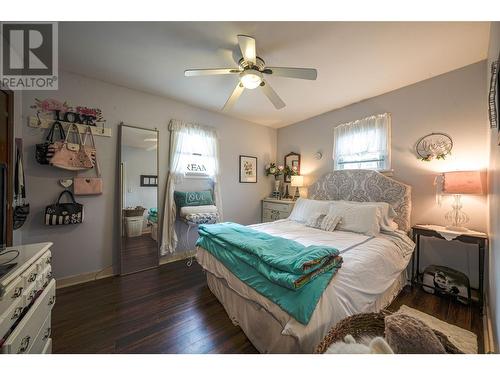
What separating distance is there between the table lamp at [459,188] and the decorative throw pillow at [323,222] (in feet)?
3.60

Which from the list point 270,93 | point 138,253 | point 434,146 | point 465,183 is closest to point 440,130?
point 434,146

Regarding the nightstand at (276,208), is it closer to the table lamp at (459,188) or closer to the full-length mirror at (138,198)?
the table lamp at (459,188)

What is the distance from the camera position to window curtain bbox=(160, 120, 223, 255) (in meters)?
2.83

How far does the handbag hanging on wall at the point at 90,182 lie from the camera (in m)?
2.19

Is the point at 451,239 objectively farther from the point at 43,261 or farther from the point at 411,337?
the point at 43,261

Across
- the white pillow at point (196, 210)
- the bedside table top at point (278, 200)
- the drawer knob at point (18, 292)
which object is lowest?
the drawer knob at point (18, 292)

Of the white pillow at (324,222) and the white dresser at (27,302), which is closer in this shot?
the white dresser at (27,302)

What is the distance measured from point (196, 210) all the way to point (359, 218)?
88.1 inches

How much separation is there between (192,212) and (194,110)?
66.8 inches

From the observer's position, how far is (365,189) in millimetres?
2664

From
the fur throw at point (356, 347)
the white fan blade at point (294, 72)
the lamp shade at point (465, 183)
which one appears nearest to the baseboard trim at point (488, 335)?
the lamp shade at point (465, 183)

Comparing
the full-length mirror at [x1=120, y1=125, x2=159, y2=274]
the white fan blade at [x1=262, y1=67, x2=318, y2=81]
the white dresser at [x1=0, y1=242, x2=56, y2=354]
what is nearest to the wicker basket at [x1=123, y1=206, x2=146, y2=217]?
the full-length mirror at [x1=120, y1=125, x2=159, y2=274]

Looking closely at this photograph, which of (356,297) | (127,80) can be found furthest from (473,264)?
(127,80)

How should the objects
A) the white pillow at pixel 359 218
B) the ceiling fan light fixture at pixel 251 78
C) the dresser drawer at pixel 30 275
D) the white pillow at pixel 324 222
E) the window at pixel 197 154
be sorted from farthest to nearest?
the window at pixel 197 154, the white pillow at pixel 324 222, the white pillow at pixel 359 218, the ceiling fan light fixture at pixel 251 78, the dresser drawer at pixel 30 275
